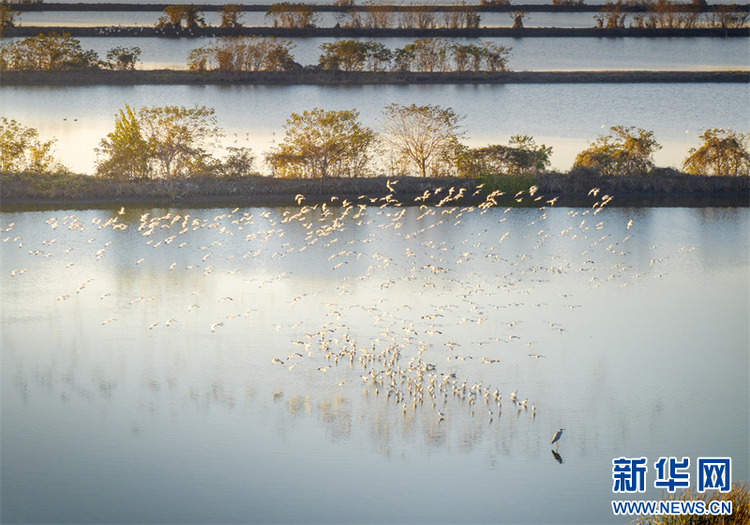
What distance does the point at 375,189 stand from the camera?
25672 millimetres

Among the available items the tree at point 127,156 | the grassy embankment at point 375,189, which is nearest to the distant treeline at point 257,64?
the tree at point 127,156

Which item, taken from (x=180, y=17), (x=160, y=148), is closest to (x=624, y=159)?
(x=160, y=148)

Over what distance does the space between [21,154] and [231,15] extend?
94.9 ft

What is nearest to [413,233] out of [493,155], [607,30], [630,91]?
[493,155]

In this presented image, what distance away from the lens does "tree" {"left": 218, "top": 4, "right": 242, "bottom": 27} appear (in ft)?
168

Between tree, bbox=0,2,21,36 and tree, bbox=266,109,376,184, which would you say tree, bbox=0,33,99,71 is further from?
tree, bbox=266,109,376,184

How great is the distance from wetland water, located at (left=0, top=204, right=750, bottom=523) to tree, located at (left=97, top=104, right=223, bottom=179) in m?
3.68

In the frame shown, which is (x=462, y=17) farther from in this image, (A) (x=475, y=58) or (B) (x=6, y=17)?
(B) (x=6, y=17)

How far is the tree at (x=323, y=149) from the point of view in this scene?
2611cm

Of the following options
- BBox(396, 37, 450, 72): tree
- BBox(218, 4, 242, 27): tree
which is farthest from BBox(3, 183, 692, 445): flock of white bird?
BBox(218, 4, 242, 27): tree

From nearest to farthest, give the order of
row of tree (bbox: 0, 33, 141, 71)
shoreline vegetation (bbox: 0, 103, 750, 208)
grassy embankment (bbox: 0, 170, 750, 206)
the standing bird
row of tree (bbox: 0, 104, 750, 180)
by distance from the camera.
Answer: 1. the standing bird
2. grassy embankment (bbox: 0, 170, 750, 206)
3. shoreline vegetation (bbox: 0, 103, 750, 208)
4. row of tree (bbox: 0, 104, 750, 180)
5. row of tree (bbox: 0, 33, 141, 71)

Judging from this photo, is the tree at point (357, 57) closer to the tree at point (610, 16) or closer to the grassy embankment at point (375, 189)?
the grassy embankment at point (375, 189)

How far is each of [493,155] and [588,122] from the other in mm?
10908

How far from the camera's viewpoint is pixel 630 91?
4391cm
